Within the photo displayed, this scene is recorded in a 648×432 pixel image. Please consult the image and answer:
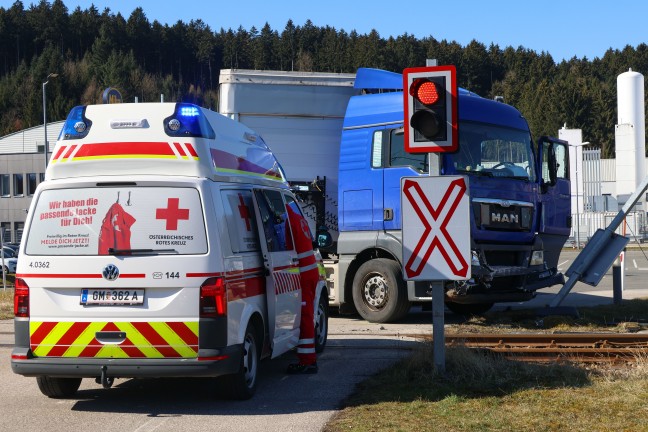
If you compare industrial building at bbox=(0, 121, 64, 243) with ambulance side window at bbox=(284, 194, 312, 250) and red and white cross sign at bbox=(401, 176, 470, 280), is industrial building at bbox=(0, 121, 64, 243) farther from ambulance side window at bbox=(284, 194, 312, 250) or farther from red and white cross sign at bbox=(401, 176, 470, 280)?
red and white cross sign at bbox=(401, 176, 470, 280)

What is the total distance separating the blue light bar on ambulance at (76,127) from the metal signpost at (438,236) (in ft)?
10.4

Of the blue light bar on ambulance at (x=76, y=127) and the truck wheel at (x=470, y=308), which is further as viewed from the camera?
the truck wheel at (x=470, y=308)

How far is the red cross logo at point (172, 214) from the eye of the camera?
7520mm

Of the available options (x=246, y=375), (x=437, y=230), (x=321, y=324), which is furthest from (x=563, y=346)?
(x=246, y=375)

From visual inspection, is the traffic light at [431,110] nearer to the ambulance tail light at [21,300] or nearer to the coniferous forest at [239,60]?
the ambulance tail light at [21,300]

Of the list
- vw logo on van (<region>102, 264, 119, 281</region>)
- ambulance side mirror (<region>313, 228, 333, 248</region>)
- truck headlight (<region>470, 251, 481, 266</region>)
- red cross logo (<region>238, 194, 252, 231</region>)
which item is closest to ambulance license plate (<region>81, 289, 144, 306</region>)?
vw logo on van (<region>102, 264, 119, 281</region>)

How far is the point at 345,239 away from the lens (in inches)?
571

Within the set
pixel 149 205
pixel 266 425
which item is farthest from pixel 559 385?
pixel 149 205

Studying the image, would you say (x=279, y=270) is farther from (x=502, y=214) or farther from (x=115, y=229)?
(x=502, y=214)

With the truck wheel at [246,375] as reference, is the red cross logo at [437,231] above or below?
above

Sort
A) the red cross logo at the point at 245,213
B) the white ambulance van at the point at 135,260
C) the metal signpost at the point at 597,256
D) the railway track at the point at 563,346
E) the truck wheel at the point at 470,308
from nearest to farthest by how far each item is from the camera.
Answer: the white ambulance van at the point at 135,260, the red cross logo at the point at 245,213, the railway track at the point at 563,346, the metal signpost at the point at 597,256, the truck wheel at the point at 470,308

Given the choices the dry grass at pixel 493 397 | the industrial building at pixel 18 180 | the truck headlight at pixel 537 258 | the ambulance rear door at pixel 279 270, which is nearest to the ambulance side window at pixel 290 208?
the ambulance rear door at pixel 279 270

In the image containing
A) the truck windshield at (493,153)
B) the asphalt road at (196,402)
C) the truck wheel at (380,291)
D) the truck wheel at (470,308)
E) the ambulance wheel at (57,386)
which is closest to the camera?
the asphalt road at (196,402)

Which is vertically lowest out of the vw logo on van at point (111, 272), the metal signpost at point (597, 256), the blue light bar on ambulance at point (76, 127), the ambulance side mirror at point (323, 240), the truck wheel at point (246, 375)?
the truck wheel at point (246, 375)
